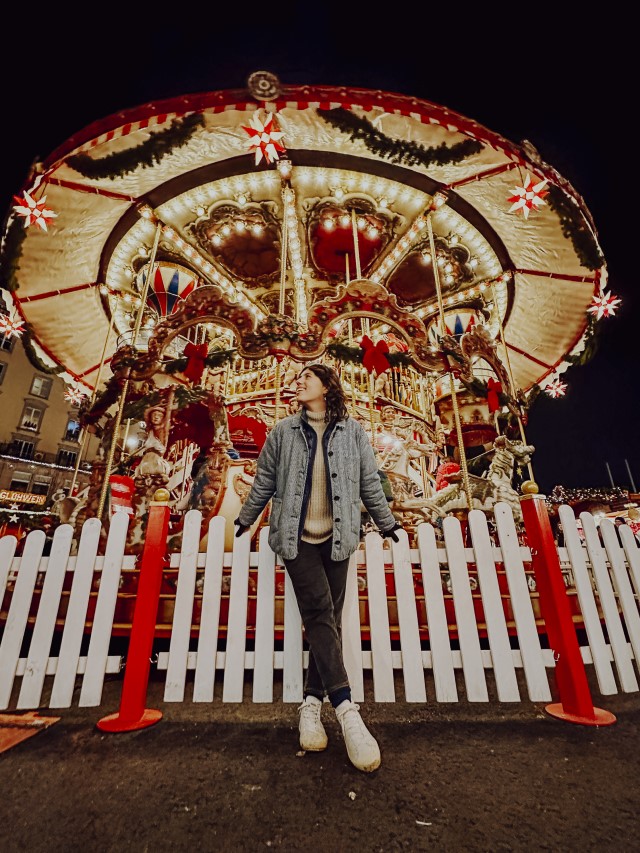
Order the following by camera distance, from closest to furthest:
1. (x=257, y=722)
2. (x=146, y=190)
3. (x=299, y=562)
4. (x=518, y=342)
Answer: (x=299, y=562)
(x=257, y=722)
(x=146, y=190)
(x=518, y=342)

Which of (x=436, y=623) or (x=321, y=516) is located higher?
(x=321, y=516)

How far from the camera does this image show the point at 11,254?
16.1 ft

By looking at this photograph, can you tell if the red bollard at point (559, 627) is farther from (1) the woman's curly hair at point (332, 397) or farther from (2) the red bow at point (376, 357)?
(2) the red bow at point (376, 357)

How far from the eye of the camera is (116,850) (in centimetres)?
118

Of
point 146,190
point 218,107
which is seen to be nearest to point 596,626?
point 218,107

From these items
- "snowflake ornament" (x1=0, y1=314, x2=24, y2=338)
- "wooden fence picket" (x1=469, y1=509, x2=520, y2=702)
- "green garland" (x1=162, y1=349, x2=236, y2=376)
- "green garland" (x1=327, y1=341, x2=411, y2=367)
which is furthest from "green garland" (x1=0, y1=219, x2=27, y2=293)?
"wooden fence picket" (x1=469, y1=509, x2=520, y2=702)

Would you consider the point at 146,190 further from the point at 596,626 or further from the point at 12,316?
the point at 596,626

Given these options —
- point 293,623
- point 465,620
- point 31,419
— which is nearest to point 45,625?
point 293,623

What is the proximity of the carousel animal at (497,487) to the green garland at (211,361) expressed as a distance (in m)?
3.36

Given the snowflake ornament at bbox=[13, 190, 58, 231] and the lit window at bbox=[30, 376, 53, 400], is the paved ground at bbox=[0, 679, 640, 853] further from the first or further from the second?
the lit window at bbox=[30, 376, 53, 400]

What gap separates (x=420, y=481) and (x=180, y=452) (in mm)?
5766

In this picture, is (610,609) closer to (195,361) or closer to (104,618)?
(104,618)

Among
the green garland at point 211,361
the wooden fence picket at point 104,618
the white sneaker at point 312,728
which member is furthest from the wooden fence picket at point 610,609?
the green garland at point 211,361

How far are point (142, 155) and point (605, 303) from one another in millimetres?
6759
